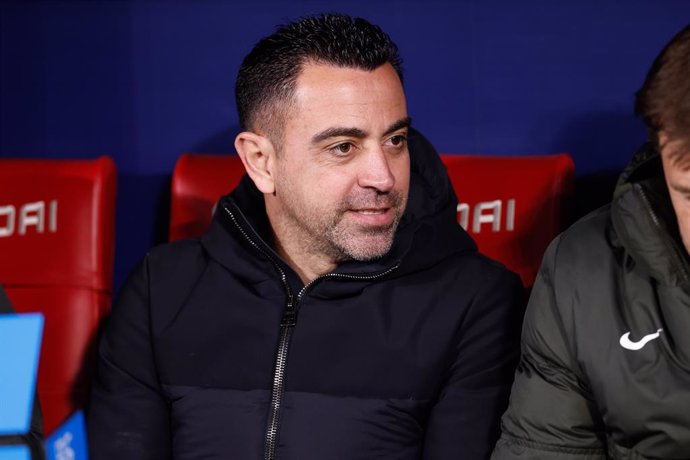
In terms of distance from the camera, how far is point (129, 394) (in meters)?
1.39

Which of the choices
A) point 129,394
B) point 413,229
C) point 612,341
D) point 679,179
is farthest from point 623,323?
point 129,394

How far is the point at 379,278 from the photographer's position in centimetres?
134

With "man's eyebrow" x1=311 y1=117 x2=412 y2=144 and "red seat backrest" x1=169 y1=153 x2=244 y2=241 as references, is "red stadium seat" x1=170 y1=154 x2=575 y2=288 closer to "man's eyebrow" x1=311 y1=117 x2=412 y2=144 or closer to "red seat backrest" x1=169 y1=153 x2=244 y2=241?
"red seat backrest" x1=169 y1=153 x2=244 y2=241

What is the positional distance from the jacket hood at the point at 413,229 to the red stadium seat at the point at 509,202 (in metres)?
0.14

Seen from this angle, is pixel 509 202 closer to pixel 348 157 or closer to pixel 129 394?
pixel 348 157

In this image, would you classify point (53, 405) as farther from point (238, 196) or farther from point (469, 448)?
point (469, 448)

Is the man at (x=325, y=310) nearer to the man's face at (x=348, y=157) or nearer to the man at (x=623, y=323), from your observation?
the man's face at (x=348, y=157)

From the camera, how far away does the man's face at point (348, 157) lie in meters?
1.31

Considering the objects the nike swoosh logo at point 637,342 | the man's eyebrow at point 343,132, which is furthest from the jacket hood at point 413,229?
the nike swoosh logo at point 637,342

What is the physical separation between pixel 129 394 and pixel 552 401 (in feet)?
1.97

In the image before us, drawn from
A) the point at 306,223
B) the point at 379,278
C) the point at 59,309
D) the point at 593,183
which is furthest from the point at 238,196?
the point at 593,183

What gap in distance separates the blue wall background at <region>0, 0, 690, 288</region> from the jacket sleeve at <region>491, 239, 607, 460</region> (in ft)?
1.97

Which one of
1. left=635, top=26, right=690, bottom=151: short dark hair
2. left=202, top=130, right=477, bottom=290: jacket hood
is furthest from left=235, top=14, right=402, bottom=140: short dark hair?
left=635, top=26, right=690, bottom=151: short dark hair

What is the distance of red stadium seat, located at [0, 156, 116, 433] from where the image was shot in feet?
5.18
